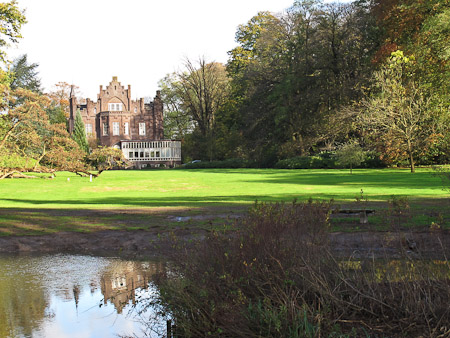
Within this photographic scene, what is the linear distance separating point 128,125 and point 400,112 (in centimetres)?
6425

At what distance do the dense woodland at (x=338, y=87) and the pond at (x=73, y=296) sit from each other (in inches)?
956

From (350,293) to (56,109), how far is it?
86.6 m

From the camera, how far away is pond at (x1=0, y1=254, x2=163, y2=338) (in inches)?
270

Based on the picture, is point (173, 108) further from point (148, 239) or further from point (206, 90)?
point (148, 239)

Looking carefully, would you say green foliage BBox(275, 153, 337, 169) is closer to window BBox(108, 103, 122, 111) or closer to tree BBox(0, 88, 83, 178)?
tree BBox(0, 88, 83, 178)

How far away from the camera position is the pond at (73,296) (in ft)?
22.5

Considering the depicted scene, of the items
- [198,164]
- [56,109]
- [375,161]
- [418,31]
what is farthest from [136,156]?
[418,31]

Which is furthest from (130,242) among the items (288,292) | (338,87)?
(338,87)

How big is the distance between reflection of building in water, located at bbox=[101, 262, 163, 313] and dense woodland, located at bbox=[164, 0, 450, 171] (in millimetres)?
23771

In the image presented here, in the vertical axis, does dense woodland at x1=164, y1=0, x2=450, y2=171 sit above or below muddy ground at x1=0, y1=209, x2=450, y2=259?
above

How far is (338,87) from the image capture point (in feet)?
175

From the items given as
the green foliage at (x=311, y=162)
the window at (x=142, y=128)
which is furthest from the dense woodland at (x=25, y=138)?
the window at (x=142, y=128)

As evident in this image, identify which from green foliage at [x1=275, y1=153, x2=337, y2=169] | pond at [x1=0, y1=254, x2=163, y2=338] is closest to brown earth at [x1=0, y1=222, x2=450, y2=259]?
pond at [x1=0, y1=254, x2=163, y2=338]

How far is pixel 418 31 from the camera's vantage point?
3931cm
